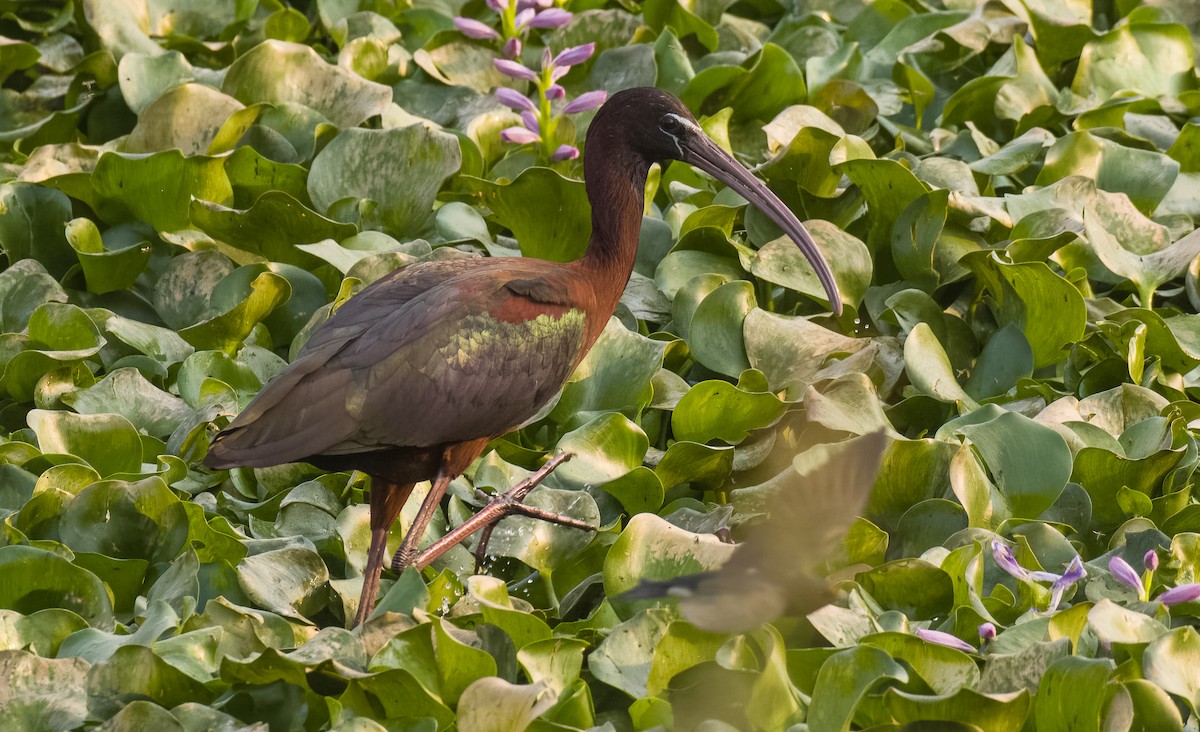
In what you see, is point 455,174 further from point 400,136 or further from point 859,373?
point 859,373

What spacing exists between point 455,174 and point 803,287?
4.18 feet

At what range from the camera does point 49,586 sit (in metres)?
3.78

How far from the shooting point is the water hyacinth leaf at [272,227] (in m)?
5.01

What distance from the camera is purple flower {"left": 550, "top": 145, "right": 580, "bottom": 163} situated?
216 inches

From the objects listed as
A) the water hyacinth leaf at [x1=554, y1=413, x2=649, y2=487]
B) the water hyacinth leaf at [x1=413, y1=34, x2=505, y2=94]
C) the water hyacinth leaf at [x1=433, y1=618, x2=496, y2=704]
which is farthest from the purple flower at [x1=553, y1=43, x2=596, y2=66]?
the water hyacinth leaf at [x1=433, y1=618, x2=496, y2=704]

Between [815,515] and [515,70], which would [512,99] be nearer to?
[515,70]

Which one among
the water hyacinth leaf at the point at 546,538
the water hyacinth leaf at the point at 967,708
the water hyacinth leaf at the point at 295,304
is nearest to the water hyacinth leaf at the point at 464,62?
the water hyacinth leaf at the point at 295,304

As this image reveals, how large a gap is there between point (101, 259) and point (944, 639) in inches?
114

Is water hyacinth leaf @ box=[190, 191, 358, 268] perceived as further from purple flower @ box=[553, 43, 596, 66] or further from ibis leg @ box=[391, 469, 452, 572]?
ibis leg @ box=[391, 469, 452, 572]

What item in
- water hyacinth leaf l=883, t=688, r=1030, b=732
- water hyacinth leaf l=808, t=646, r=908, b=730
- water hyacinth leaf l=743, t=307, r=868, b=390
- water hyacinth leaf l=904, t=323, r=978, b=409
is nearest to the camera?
water hyacinth leaf l=883, t=688, r=1030, b=732

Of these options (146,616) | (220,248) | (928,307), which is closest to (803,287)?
(928,307)

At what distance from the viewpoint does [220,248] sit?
525 cm

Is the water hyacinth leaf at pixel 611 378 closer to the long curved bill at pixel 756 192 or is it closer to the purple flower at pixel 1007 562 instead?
the long curved bill at pixel 756 192

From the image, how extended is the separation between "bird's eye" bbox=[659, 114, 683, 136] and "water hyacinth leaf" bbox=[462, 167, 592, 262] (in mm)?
493
